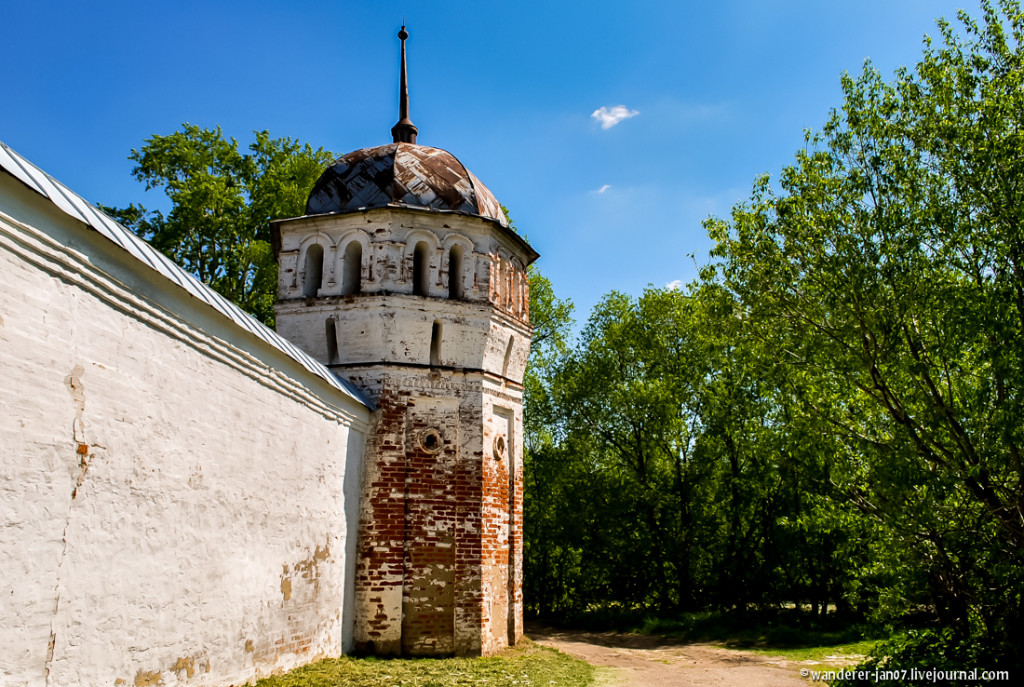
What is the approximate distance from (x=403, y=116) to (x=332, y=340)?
4.41 meters

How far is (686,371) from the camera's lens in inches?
785

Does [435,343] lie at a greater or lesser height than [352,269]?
lesser

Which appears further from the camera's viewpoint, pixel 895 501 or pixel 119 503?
pixel 895 501

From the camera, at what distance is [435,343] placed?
10.5 m

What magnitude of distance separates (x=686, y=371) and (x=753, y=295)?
1046 cm

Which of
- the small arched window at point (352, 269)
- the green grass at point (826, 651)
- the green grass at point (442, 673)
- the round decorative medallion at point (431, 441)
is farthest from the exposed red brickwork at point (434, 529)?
the green grass at point (826, 651)

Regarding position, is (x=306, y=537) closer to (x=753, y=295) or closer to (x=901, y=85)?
(x=753, y=295)

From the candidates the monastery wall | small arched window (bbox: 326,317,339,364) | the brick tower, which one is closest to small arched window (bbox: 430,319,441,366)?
the brick tower

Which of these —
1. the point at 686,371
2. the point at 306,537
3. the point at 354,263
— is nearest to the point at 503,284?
the point at 354,263

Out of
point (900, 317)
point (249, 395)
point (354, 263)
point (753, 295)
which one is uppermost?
point (354, 263)

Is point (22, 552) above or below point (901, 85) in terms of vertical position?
below

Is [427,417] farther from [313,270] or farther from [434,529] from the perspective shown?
[313,270]

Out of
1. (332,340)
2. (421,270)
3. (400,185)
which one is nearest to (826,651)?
(421,270)

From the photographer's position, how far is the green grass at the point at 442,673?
739cm
